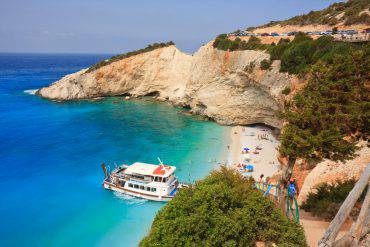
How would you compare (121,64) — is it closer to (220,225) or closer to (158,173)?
(158,173)

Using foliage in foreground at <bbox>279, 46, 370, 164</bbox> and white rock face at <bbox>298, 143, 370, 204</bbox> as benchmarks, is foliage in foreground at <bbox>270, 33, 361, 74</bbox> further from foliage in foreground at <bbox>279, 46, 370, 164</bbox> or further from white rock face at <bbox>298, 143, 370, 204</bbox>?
foliage in foreground at <bbox>279, 46, 370, 164</bbox>

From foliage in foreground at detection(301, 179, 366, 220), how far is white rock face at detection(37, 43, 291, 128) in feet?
61.7

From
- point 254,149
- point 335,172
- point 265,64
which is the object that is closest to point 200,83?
point 265,64

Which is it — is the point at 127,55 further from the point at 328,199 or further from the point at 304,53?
the point at 328,199

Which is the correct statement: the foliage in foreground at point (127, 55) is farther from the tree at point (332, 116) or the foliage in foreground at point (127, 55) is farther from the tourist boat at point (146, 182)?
the tree at point (332, 116)

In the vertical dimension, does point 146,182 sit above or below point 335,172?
below

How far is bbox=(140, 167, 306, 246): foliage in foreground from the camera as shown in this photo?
9992mm

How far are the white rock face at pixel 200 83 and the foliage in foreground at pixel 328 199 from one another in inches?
741

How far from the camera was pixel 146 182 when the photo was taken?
2538cm

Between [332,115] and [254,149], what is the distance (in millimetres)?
22072

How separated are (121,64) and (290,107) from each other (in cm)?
5474

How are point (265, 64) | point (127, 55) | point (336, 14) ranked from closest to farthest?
point (265, 64)
point (336, 14)
point (127, 55)

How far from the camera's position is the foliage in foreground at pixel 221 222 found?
999 centimetres

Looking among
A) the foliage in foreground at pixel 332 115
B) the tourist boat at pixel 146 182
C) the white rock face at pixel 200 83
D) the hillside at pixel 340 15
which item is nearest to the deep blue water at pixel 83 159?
the tourist boat at pixel 146 182
